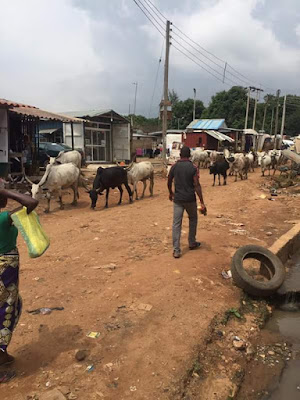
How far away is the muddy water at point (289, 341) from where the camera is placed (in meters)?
3.43

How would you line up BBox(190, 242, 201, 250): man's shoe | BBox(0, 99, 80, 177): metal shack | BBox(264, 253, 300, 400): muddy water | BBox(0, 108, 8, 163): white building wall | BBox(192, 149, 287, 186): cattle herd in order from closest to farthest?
BBox(264, 253, 300, 400): muddy water → BBox(190, 242, 201, 250): man's shoe → BBox(0, 108, 8, 163): white building wall → BBox(0, 99, 80, 177): metal shack → BBox(192, 149, 287, 186): cattle herd

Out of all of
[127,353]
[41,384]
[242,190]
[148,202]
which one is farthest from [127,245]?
[242,190]

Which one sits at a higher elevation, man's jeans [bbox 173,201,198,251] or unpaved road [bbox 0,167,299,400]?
man's jeans [bbox 173,201,198,251]

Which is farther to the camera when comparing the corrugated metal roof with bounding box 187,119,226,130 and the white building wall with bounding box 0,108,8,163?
the corrugated metal roof with bounding box 187,119,226,130

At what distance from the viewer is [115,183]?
1215 cm

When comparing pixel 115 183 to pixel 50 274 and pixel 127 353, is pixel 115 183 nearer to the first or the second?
pixel 50 274

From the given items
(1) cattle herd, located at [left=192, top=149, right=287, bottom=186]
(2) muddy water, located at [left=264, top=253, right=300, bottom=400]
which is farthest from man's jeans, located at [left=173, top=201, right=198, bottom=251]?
(1) cattle herd, located at [left=192, top=149, right=287, bottom=186]

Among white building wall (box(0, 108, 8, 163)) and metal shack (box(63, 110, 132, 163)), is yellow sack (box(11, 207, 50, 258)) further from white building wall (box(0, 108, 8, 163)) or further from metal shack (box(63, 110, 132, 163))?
metal shack (box(63, 110, 132, 163))

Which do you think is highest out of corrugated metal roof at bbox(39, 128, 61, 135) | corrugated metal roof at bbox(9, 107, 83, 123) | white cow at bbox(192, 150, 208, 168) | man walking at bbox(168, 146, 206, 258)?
corrugated metal roof at bbox(9, 107, 83, 123)

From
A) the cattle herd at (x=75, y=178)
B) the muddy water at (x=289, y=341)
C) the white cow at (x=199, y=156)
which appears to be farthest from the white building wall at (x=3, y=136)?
the white cow at (x=199, y=156)

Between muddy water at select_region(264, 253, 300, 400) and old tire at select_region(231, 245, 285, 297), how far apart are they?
37 centimetres

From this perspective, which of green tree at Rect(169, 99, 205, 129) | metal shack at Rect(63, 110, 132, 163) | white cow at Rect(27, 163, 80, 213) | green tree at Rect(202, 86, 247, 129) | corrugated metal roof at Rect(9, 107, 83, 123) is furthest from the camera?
green tree at Rect(169, 99, 205, 129)

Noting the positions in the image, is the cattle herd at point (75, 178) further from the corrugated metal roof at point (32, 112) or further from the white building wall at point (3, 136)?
the corrugated metal roof at point (32, 112)

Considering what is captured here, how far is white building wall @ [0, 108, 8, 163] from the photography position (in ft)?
42.1
